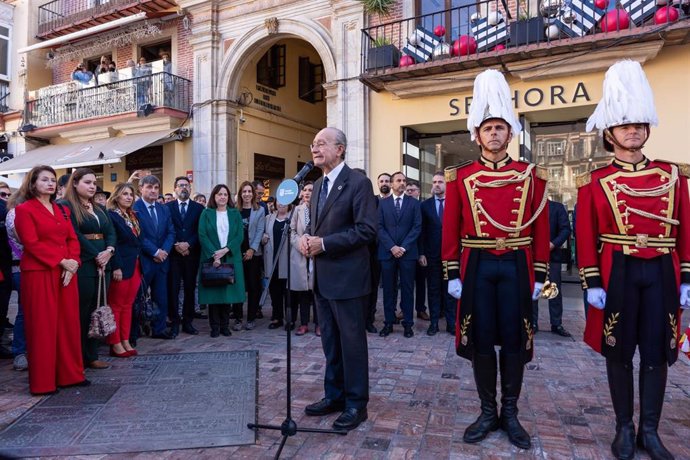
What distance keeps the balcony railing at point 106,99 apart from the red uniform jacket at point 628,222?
12.6 meters

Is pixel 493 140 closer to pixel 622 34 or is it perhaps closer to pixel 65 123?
pixel 622 34

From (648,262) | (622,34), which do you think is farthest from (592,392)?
(622,34)

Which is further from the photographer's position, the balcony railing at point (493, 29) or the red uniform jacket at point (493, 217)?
the balcony railing at point (493, 29)

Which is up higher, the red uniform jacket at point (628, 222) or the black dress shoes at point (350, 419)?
the red uniform jacket at point (628, 222)

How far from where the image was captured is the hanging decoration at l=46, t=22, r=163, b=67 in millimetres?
14718

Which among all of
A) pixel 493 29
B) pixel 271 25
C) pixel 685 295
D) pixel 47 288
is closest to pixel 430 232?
pixel 685 295

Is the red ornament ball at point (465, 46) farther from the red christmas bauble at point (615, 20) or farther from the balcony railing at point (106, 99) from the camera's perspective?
the balcony railing at point (106, 99)

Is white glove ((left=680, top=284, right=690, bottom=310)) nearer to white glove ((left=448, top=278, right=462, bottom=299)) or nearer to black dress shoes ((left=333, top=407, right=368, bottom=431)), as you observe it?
white glove ((left=448, top=278, right=462, bottom=299))

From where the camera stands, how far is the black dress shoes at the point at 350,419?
3469 millimetres

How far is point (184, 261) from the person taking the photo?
21.9ft

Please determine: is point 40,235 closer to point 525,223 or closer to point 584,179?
point 525,223

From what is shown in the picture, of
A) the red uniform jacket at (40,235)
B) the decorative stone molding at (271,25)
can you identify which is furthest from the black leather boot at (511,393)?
the decorative stone molding at (271,25)

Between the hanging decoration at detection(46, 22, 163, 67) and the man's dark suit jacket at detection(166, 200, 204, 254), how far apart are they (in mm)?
9640

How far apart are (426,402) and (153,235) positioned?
12.6 feet
